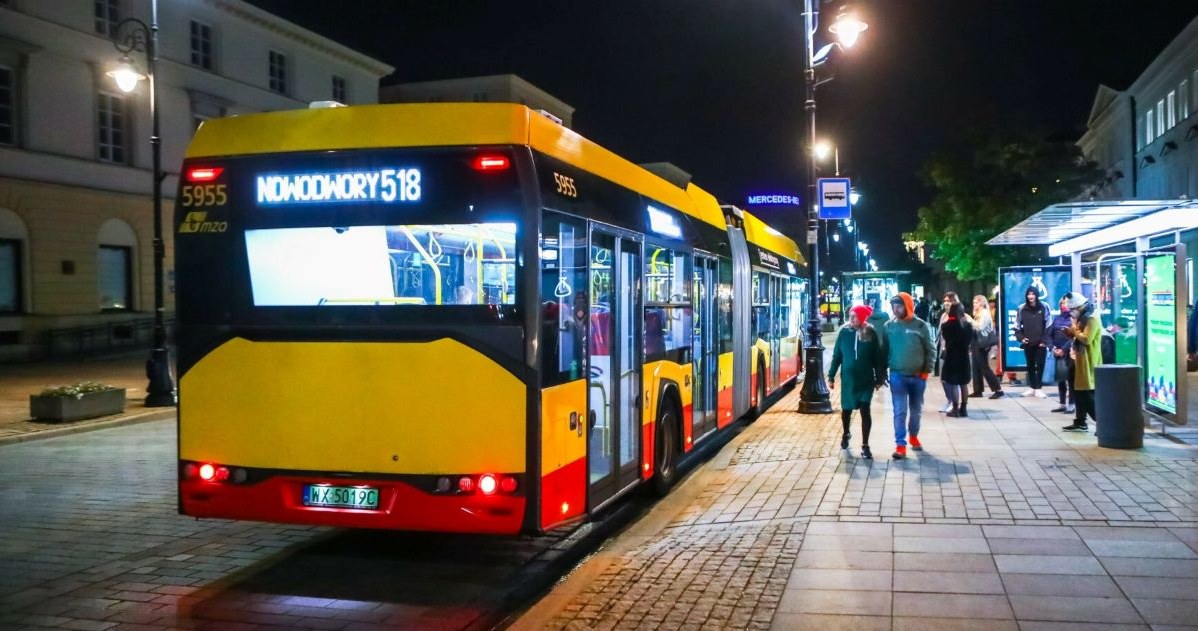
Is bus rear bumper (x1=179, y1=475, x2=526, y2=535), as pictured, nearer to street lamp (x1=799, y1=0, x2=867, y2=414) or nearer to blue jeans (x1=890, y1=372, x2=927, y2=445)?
blue jeans (x1=890, y1=372, x2=927, y2=445)

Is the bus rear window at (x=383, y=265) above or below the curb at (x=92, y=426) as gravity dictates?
above

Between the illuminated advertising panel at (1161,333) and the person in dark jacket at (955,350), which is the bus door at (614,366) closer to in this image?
the illuminated advertising panel at (1161,333)

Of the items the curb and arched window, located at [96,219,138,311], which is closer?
the curb

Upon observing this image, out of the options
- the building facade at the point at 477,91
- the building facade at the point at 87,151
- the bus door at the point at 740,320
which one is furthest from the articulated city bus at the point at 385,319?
the building facade at the point at 477,91

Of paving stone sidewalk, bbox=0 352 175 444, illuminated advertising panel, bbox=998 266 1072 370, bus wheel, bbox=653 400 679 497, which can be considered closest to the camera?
bus wheel, bbox=653 400 679 497

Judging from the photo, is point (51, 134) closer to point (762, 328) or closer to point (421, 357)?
point (762, 328)

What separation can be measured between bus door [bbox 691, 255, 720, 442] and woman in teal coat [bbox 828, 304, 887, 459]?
1.43m

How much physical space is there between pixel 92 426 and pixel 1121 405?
548 inches

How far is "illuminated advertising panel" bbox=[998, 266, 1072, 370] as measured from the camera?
17.8m

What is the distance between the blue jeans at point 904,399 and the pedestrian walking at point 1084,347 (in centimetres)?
208

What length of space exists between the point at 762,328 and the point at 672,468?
21.0ft

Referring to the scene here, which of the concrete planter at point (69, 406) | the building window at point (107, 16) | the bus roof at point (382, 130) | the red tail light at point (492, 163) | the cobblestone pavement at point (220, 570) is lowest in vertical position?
the cobblestone pavement at point (220, 570)

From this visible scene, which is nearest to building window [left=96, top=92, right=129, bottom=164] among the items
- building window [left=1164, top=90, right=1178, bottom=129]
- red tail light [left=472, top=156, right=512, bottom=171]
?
red tail light [left=472, top=156, right=512, bottom=171]

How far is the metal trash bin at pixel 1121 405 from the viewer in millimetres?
Result: 10719
